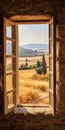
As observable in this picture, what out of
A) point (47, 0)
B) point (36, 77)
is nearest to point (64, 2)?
point (47, 0)

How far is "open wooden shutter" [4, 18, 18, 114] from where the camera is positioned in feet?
13.1

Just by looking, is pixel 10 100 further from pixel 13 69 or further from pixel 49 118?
pixel 49 118

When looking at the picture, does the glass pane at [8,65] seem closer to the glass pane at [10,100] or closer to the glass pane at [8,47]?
the glass pane at [8,47]

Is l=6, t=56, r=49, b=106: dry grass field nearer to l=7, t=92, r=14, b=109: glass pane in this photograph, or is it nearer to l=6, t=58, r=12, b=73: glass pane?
l=7, t=92, r=14, b=109: glass pane

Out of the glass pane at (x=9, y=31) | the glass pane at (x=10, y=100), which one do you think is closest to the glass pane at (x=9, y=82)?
the glass pane at (x=10, y=100)

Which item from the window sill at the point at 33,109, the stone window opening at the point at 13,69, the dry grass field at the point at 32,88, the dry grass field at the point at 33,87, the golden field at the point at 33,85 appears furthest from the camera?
the golden field at the point at 33,85

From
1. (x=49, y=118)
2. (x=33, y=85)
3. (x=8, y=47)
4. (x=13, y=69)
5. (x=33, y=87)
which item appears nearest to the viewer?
(x=49, y=118)

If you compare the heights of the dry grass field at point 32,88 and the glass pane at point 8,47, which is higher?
the glass pane at point 8,47

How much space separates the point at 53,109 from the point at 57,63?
28.6 inches

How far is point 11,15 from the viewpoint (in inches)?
158

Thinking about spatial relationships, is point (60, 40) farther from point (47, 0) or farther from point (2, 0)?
point (2, 0)

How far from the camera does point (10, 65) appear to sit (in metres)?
4.29

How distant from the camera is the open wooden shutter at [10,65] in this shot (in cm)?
399

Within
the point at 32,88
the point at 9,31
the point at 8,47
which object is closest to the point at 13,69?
the point at 8,47
